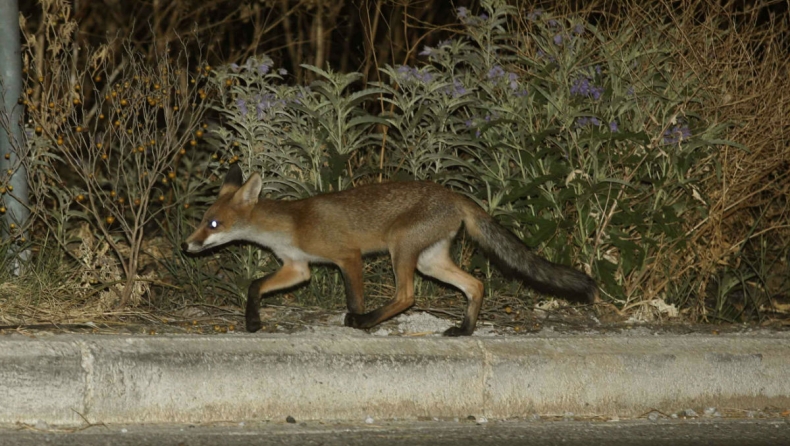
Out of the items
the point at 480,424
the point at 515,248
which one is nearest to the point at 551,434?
the point at 480,424

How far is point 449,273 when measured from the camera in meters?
6.54

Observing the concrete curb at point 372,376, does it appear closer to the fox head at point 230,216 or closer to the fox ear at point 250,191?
the fox head at point 230,216

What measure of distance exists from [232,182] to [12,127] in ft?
4.60

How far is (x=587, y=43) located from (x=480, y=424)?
3.33 metres

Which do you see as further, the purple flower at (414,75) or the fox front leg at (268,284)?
the purple flower at (414,75)

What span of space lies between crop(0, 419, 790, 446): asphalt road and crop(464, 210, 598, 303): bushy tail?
1.03 metres

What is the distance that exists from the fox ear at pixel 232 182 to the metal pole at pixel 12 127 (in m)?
1.25

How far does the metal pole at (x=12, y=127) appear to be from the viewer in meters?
6.25

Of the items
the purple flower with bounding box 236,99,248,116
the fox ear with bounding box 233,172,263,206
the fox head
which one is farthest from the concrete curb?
the purple flower with bounding box 236,99,248,116

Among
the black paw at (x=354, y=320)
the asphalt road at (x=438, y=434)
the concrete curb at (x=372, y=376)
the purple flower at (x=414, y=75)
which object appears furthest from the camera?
the purple flower at (x=414, y=75)

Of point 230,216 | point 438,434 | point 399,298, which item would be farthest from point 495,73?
point 438,434

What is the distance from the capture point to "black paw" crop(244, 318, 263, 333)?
19.8 feet

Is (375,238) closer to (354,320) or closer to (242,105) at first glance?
(354,320)

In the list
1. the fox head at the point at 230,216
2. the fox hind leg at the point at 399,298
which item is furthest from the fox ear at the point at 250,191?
the fox hind leg at the point at 399,298
